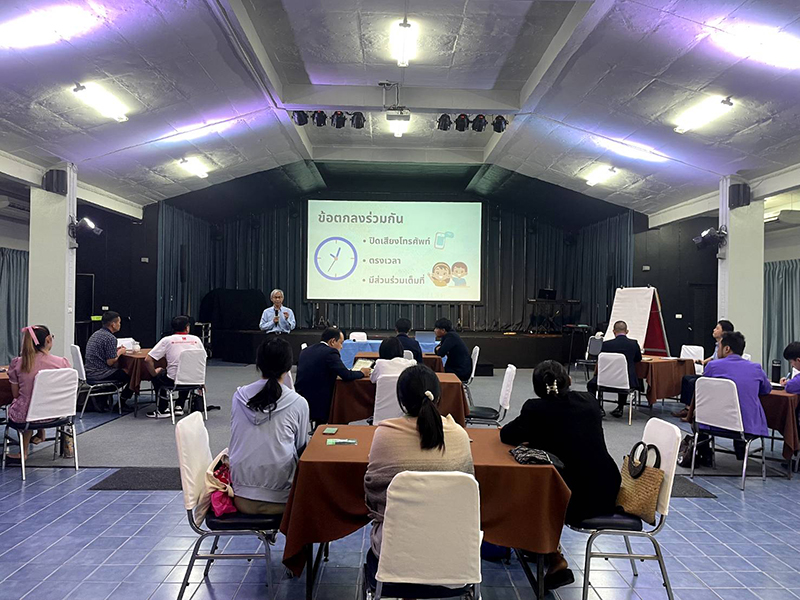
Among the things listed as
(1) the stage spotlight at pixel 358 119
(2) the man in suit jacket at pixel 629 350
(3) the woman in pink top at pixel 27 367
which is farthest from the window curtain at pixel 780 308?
(3) the woman in pink top at pixel 27 367

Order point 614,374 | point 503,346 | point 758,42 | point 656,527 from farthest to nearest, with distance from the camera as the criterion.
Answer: point 503,346 → point 614,374 → point 758,42 → point 656,527

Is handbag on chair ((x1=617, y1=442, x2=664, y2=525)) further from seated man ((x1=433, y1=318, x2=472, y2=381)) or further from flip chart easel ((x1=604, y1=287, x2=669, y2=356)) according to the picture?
flip chart easel ((x1=604, y1=287, x2=669, y2=356))

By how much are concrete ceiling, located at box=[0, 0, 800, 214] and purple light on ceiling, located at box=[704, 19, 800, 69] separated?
42 mm

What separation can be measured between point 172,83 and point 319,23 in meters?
1.78

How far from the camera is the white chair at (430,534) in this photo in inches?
73.0

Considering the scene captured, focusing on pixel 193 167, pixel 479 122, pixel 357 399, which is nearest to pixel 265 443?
pixel 357 399

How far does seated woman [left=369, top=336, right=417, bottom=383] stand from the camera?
15.1 feet

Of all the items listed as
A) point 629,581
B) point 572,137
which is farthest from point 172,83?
point 629,581

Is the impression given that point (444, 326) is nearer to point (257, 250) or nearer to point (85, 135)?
point (85, 135)

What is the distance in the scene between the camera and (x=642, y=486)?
98.3 inches

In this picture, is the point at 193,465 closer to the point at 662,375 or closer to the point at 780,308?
the point at 662,375

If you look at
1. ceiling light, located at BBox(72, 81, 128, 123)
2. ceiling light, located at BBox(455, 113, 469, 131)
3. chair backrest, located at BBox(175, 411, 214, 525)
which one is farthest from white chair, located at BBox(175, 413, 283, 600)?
ceiling light, located at BBox(455, 113, 469, 131)

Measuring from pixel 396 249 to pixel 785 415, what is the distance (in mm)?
9020

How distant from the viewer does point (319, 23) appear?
5988 mm
